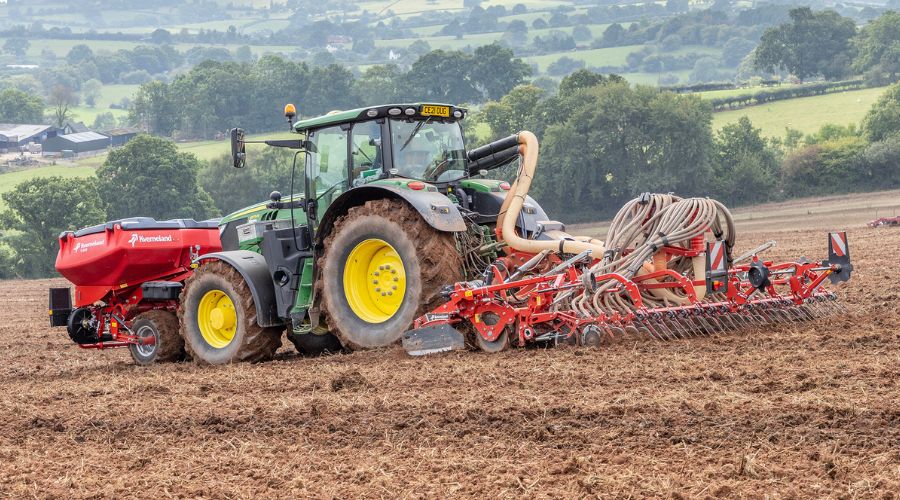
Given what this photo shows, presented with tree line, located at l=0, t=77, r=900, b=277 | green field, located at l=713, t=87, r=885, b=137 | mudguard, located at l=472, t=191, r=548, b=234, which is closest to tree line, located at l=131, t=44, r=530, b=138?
green field, located at l=713, t=87, r=885, b=137

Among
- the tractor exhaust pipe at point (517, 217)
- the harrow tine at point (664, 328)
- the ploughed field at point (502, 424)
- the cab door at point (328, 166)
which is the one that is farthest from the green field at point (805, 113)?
the ploughed field at point (502, 424)

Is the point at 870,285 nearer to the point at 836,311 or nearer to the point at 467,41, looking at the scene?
the point at 836,311

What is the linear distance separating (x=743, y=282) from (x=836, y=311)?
0.84m

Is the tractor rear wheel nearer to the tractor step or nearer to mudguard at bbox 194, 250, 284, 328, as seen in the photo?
the tractor step

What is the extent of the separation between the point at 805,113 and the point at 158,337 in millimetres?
58501

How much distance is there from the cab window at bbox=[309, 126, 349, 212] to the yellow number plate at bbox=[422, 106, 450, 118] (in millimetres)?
746

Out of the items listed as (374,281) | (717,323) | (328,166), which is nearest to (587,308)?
(717,323)

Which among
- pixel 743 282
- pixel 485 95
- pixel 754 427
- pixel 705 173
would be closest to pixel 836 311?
pixel 743 282

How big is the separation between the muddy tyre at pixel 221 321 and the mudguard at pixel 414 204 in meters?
1.05

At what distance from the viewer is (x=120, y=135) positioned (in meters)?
95.1

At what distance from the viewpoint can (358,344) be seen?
9.88 meters

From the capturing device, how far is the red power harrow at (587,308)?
887cm

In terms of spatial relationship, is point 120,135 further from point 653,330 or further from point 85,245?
point 653,330

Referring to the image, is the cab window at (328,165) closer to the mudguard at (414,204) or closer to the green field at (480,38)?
the mudguard at (414,204)
